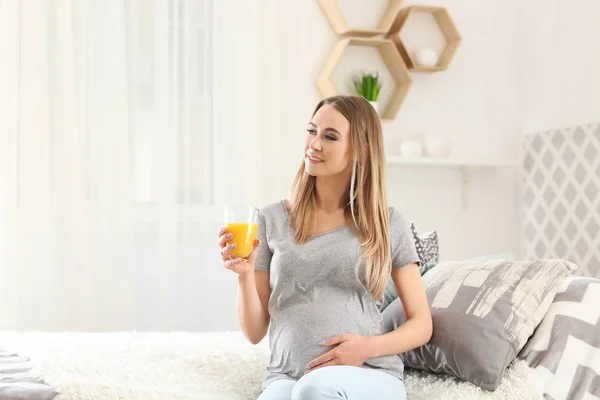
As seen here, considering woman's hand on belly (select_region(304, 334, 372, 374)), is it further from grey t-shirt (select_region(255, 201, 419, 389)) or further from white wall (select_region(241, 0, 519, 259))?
white wall (select_region(241, 0, 519, 259))

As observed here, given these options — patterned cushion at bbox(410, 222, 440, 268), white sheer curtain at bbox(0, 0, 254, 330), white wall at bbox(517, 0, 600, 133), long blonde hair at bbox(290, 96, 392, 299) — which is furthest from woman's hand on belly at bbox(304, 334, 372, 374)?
white wall at bbox(517, 0, 600, 133)

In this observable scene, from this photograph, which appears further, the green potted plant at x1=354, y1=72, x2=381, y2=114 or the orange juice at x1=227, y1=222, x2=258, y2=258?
the green potted plant at x1=354, y1=72, x2=381, y2=114

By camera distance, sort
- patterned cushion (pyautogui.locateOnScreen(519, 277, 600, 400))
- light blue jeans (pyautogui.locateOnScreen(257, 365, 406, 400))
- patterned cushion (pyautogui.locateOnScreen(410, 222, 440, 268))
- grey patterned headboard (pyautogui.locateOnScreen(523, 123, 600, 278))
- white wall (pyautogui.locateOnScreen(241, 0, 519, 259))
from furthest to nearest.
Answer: white wall (pyautogui.locateOnScreen(241, 0, 519, 259)) → grey patterned headboard (pyautogui.locateOnScreen(523, 123, 600, 278)) → patterned cushion (pyautogui.locateOnScreen(410, 222, 440, 268)) → patterned cushion (pyautogui.locateOnScreen(519, 277, 600, 400)) → light blue jeans (pyautogui.locateOnScreen(257, 365, 406, 400))

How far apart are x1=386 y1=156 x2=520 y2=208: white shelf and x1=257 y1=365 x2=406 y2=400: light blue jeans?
75.2 inches

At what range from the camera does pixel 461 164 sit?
3.54 metres

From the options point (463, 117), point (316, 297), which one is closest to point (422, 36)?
point (463, 117)

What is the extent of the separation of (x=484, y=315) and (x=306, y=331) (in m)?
0.42

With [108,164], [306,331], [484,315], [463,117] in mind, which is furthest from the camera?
[463,117]

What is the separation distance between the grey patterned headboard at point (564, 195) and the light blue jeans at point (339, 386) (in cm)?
191

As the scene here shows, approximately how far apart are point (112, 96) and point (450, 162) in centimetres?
146

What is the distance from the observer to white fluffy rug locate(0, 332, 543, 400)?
5.26 feet

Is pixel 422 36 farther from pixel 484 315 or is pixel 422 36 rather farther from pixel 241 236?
pixel 241 236

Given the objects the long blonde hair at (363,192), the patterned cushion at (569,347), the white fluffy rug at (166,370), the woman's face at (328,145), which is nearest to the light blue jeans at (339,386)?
the white fluffy rug at (166,370)

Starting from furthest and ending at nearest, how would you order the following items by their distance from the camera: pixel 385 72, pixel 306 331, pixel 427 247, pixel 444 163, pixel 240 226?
1. pixel 385 72
2. pixel 444 163
3. pixel 427 247
4. pixel 306 331
5. pixel 240 226
